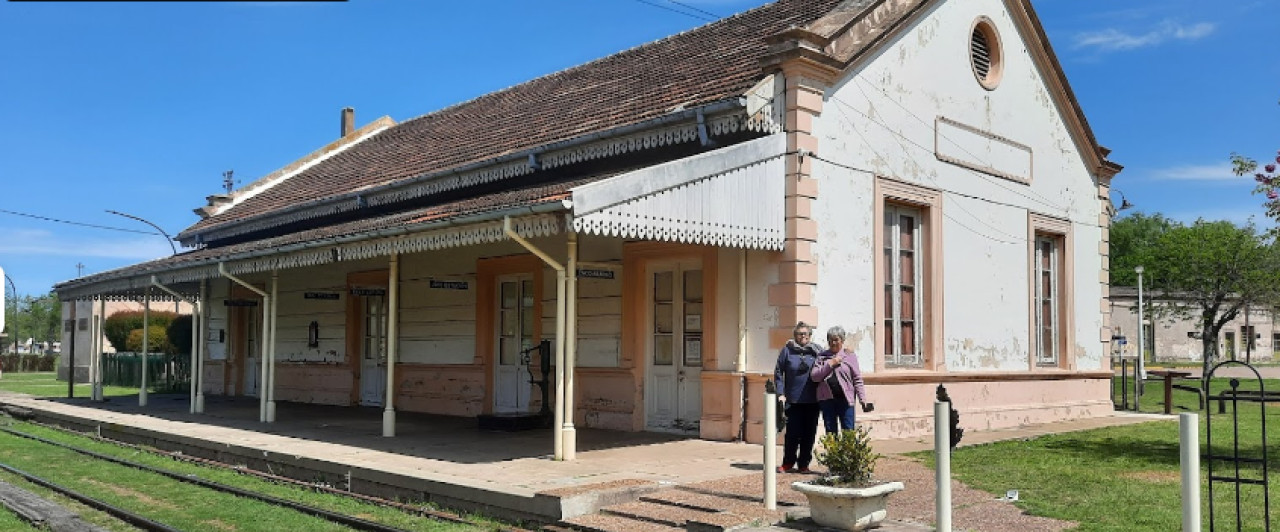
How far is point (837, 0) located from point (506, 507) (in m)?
8.39

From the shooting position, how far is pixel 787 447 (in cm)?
942

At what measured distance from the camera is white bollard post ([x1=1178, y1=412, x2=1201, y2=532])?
5.08m

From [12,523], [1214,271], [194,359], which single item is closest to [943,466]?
[12,523]

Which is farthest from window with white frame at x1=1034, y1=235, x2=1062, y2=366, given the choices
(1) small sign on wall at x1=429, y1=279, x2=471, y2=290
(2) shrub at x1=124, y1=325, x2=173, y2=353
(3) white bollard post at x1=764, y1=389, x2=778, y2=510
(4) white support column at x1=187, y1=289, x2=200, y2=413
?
(2) shrub at x1=124, y1=325, x2=173, y2=353

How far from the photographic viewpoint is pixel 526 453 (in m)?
10.8

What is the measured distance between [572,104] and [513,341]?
12.1ft

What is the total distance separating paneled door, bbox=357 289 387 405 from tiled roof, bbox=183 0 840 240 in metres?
2.07

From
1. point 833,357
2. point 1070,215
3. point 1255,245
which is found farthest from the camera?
point 1255,245

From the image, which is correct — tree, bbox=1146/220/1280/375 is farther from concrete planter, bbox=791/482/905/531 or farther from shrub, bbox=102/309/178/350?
shrub, bbox=102/309/178/350

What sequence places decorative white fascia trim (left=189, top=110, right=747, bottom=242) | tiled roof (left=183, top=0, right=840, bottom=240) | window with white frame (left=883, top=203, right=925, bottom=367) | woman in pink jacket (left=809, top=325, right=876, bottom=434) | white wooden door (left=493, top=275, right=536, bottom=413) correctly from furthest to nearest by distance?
1. white wooden door (left=493, top=275, right=536, bottom=413)
2. tiled roof (left=183, top=0, right=840, bottom=240)
3. window with white frame (left=883, top=203, right=925, bottom=367)
4. decorative white fascia trim (left=189, top=110, right=747, bottom=242)
5. woman in pink jacket (left=809, top=325, right=876, bottom=434)

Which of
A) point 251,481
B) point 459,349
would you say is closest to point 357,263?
point 459,349

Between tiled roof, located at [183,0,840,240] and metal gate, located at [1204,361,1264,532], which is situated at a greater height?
tiled roof, located at [183,0,840,240]

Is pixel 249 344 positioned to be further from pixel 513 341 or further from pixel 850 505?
pixel 850 505

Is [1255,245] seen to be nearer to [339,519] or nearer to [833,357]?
[833,357]
